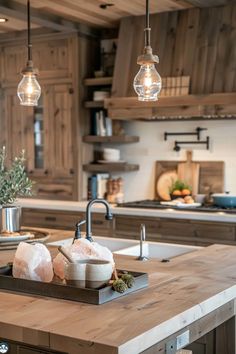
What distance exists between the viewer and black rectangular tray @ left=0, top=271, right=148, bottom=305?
6.55ft

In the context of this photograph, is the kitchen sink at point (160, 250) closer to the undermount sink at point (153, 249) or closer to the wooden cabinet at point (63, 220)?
the undermount sink at point (153, 249)

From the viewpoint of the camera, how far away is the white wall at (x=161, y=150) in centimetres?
523

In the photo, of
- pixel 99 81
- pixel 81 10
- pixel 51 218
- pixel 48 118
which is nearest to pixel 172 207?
pixel 51 218

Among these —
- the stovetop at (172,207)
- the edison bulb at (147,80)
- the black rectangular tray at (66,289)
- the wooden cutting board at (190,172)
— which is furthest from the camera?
the wooden cutting board at (190,172)

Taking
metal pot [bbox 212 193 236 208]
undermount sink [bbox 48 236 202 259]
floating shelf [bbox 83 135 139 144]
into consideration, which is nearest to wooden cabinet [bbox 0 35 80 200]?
floating shelf [bbox 83 135 139 144]

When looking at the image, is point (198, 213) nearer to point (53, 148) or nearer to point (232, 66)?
point (232, 66)

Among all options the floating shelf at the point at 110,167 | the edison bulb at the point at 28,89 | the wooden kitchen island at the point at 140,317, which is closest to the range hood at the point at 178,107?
the floating shelf at the point at 110,167

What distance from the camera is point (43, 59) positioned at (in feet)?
19.3

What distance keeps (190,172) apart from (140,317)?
365 cm

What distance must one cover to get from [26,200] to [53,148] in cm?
59

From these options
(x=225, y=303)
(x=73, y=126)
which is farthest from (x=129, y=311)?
(x=73, y=126)

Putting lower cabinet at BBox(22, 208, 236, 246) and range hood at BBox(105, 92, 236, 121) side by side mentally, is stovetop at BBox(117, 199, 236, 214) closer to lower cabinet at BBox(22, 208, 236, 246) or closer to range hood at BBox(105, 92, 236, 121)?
lower cabinet at BBox(22, 208, 236, 246)

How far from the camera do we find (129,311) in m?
1.90

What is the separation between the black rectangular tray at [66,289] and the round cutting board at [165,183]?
3296mm
